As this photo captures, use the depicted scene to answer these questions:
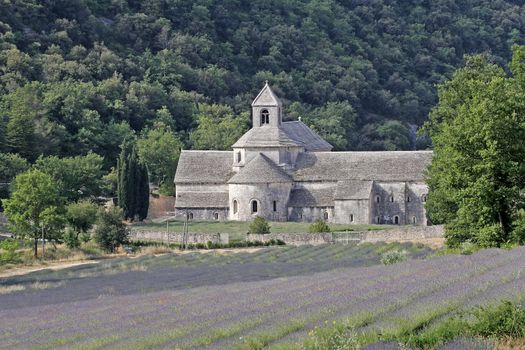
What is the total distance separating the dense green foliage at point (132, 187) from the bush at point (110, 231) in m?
14.6

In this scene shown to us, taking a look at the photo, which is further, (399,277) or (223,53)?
(223,53)

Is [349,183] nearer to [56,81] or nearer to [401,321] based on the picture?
[56,81]

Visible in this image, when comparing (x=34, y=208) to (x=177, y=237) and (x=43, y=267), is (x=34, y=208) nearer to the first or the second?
(x=43, y=267)

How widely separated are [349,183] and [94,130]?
3502 cm

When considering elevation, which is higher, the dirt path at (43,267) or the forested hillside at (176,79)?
the forested hillside at (176,79)

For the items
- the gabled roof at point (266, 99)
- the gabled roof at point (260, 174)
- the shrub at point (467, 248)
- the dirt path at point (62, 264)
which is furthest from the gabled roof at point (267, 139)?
the shrub at point (467, 248)

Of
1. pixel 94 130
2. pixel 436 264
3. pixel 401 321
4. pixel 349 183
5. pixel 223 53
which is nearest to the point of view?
pixel 401 321

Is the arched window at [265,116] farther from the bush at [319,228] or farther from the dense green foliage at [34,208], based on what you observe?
the dense green foliage at [34,208]

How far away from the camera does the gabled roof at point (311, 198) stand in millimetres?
93250

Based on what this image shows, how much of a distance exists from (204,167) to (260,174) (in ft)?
22.7

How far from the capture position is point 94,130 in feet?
392

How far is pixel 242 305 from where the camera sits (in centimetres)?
3048

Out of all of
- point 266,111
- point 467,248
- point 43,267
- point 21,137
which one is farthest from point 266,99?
point 467,248

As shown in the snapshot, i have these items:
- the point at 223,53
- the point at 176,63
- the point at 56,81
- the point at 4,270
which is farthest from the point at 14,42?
the point at 4,270
